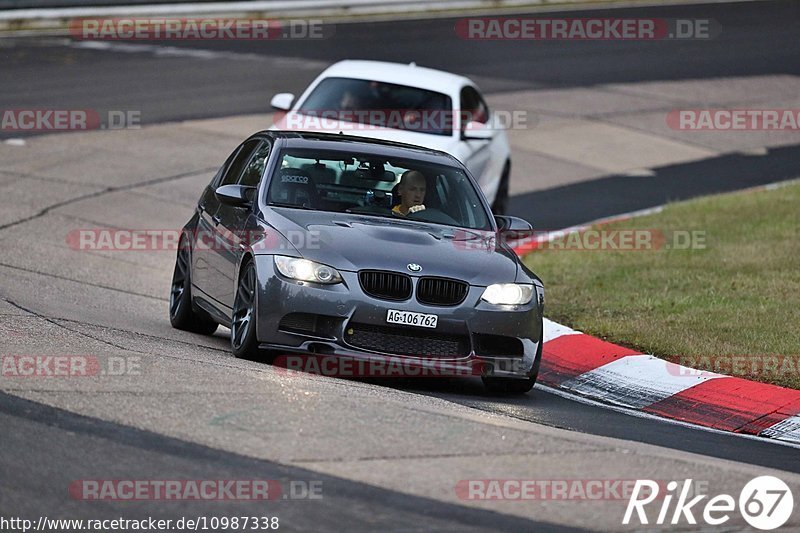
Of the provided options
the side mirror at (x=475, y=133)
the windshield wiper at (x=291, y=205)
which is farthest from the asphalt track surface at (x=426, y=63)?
the side mirror at (x=475, y=133)

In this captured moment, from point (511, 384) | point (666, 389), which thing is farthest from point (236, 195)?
point (666, 389)

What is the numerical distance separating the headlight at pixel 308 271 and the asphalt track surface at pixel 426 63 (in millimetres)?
926

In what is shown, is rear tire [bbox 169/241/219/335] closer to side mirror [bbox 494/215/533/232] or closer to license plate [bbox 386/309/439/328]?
side mirror [bbox 494/215/533/232]

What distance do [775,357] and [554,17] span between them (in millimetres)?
23744

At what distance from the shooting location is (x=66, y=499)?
20.4 ft

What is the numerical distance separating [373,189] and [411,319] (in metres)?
1.62

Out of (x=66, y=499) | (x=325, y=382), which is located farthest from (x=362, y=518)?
(x=325, y=382)

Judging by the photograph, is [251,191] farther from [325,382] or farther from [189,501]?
[189,501]

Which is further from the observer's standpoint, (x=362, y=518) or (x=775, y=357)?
(x=775, y=357)

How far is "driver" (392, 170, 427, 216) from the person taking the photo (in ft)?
33.9

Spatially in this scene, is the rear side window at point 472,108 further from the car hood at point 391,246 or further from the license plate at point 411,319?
the license plate at point 411,319

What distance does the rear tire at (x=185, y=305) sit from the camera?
1108cm

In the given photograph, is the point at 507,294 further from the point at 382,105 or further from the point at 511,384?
the point at 382,105

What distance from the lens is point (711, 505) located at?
6688 mm
